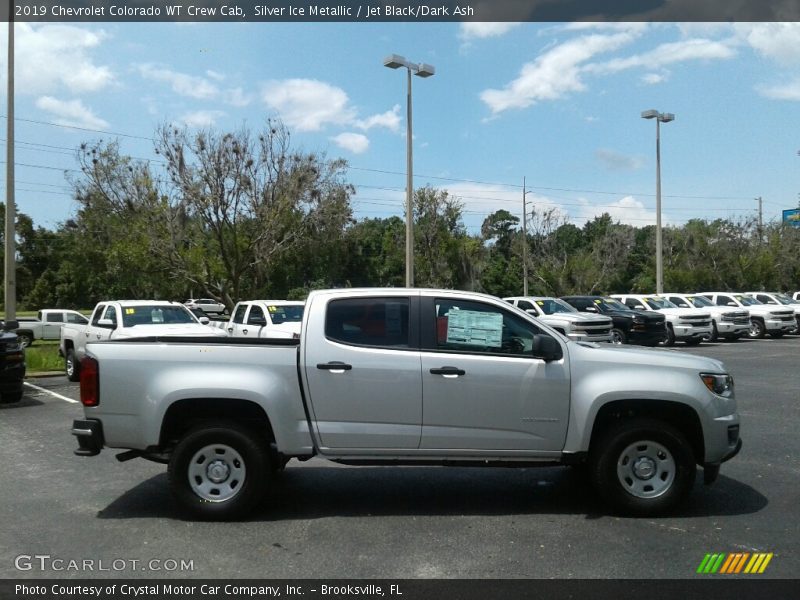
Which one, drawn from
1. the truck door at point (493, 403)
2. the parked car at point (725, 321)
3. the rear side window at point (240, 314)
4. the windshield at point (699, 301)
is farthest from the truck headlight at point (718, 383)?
the windshield at point (699, 301)

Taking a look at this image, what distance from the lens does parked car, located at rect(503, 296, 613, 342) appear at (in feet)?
71.2

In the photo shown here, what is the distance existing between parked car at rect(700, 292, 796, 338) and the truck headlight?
24.7 meters

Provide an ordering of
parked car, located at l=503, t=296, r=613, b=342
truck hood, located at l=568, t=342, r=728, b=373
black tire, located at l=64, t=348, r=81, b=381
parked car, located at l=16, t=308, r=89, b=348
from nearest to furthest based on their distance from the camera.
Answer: truck hood, located at l=568, t=342, r=728, b=373 < black tire, located at l=64, t=348, r=81, b=381 < parked car, located at l=503, t=296, r=613, b=342 < parked car, located at l=16, t=308, r=89, b=348

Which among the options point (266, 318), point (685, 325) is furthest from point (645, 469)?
point (685, 325)

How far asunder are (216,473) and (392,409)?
1532 mm

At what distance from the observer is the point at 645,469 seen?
6027 mm

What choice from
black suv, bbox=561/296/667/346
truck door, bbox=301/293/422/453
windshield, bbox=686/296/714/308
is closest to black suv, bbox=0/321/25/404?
truck door, bbox=301/293/422/453

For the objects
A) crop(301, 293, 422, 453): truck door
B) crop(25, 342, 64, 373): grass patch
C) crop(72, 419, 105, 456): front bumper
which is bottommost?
crop(25, 342, 64, 373): grass patch

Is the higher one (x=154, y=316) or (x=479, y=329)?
(x=479, y=329)

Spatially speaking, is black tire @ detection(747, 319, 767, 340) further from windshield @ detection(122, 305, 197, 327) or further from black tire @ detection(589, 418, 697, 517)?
black tire @ detection(589, 418, 697, 517)

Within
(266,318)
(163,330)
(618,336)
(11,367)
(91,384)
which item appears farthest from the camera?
(618,336)

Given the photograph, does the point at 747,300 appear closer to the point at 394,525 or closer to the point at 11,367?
the point at 11,367

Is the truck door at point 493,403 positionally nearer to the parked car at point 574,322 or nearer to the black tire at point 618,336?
the parked car at point 574,322

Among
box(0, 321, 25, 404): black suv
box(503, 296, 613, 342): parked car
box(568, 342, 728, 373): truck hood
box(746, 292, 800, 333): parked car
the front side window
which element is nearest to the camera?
box(568, 342, 728, 373): truck hood
